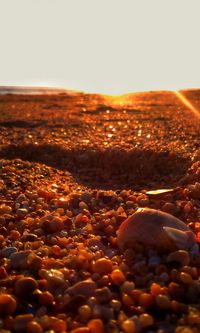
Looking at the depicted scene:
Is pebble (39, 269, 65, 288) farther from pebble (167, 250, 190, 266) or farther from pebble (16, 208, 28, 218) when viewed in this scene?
pebble (16, 208, 28, 218)

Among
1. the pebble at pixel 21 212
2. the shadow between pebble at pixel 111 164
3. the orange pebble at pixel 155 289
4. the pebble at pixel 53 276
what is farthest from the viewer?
the shadow between pebble at pixel 111 164

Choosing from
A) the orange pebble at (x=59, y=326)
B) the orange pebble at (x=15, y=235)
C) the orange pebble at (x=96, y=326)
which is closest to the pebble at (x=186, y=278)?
the orange pebble at (x=96, y=326)

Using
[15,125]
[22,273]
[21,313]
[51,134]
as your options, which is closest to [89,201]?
[22,273]

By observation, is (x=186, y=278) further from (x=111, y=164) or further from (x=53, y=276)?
(x=111, y=164)

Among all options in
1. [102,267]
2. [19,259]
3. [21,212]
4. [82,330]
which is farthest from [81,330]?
[21,212]

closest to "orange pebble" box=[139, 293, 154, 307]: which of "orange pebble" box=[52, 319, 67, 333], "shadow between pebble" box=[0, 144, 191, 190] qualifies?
"orange pebble" box=[52, 319, 67, 333]

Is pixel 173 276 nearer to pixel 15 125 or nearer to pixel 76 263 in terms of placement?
pixel 76 263

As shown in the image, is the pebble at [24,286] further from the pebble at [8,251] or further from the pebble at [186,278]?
the pebble at [186,278]
